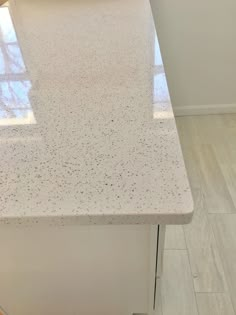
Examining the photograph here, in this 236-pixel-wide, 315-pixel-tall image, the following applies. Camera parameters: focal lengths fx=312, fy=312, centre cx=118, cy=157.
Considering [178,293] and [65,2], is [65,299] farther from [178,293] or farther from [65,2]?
[65,2]

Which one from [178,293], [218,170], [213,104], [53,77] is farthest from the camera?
[213,104]

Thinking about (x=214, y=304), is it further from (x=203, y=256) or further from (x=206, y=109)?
(x=206, y=109)

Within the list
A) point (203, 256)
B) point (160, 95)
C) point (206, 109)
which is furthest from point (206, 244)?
point (206, 109)

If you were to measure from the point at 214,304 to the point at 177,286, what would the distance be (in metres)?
0.16

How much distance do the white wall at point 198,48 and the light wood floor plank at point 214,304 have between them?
1531 millimetres

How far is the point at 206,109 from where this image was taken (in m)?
2.47

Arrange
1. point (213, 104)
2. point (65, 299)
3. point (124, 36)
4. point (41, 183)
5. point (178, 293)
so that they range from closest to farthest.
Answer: point (41, 183) < point (65, 299) < point (124, 36) < point (178, 293) < point (213, 104)

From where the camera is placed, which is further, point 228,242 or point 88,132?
point 228,242

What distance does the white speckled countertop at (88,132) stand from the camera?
54 cm

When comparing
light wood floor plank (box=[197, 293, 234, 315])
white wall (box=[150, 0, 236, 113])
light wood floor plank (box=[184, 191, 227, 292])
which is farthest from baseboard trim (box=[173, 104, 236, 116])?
light wood floor plank (box=[197, 293, 234, 315])

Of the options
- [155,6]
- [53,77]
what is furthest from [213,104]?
[53,77]

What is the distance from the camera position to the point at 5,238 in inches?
25.5

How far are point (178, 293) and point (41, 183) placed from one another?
3.29 ft

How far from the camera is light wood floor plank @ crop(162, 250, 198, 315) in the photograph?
128 cm
